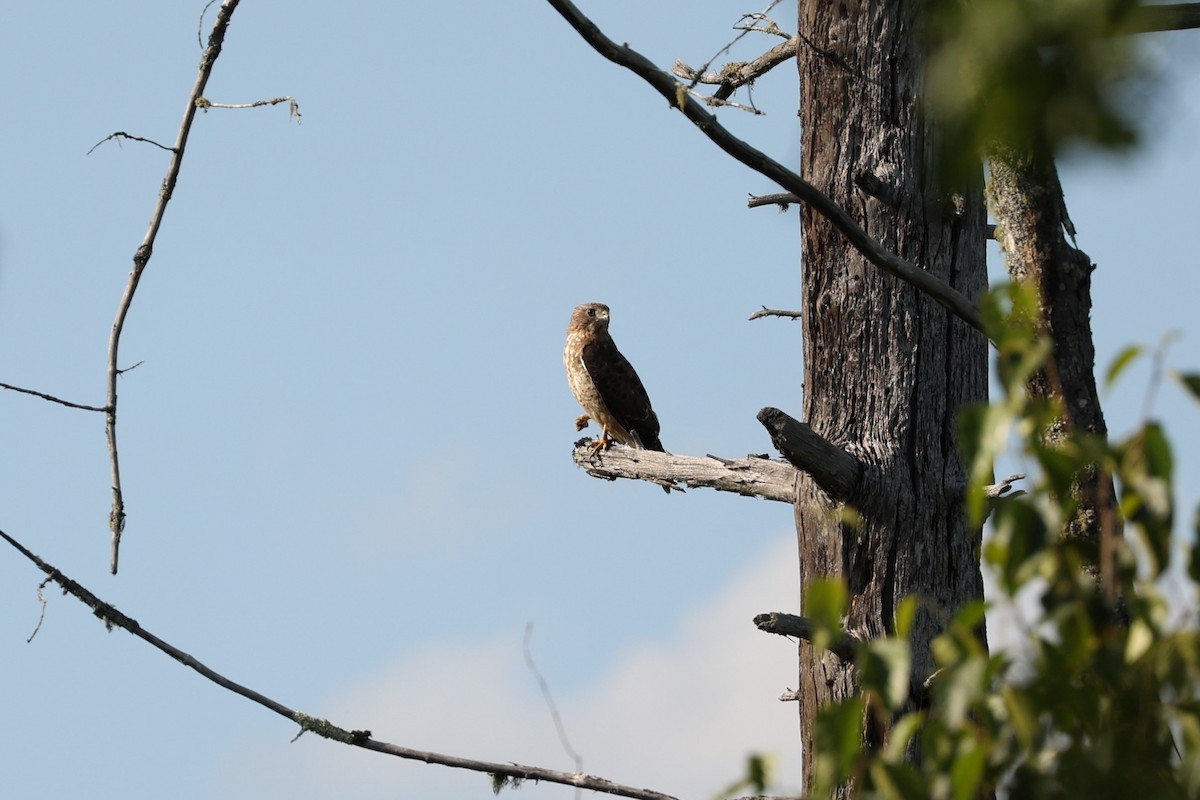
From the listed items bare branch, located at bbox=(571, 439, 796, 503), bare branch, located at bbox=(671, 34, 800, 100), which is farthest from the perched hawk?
bare branch, located at bbox=(671, 34, 800, 100)

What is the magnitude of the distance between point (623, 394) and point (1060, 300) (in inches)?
265

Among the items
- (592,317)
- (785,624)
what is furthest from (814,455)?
(592,317)

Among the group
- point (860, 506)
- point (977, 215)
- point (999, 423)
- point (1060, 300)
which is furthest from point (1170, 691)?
point (977, 215)

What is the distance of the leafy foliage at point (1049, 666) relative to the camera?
1687 millimetres

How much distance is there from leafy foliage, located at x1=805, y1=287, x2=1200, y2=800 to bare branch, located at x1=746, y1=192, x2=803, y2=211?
156 inches

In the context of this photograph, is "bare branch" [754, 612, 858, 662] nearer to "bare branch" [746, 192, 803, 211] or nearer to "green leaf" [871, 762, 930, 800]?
"bare branch" [746, 192, 803, 211]

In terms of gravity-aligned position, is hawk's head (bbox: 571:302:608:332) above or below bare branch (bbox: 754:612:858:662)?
above

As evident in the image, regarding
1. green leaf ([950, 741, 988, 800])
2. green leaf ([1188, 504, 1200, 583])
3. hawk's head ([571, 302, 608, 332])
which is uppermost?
hawk's head ([571, 302, 608, 332])

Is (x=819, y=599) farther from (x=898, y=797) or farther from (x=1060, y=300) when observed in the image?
(x=1060, y=300)

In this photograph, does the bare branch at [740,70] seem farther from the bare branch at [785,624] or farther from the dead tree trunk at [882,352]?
the bare branch at [785,624]

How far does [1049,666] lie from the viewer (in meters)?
1.75

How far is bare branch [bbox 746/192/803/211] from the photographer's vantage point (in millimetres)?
5691

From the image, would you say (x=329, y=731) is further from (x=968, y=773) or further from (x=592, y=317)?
(x=592, y=317)

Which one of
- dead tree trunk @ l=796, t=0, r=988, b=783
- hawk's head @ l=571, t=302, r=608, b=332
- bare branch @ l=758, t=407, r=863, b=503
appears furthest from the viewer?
hawk's head @ l=571, t=302, r=608, b=332
